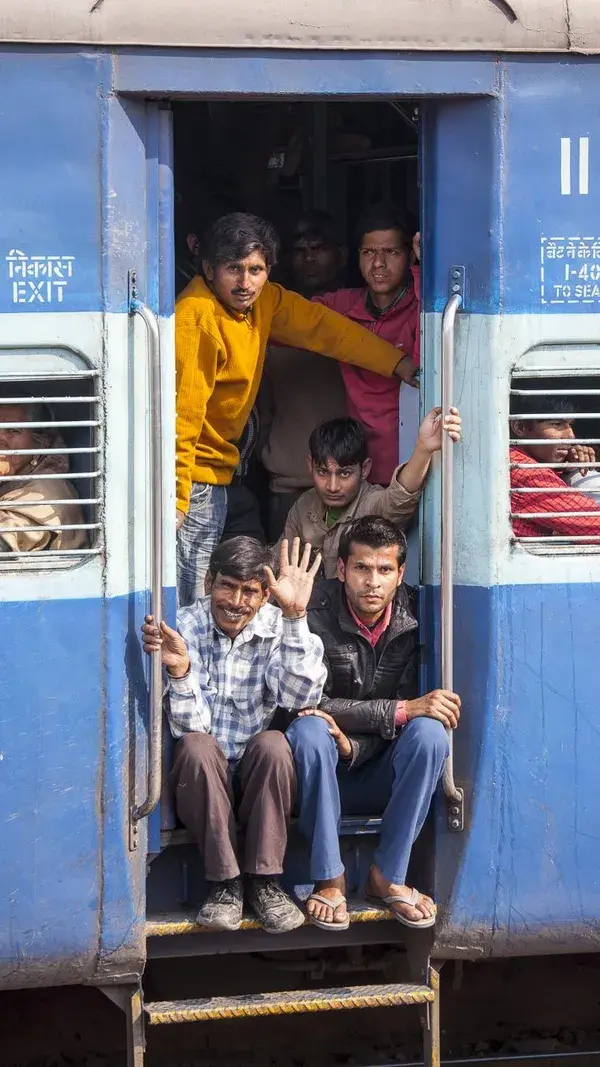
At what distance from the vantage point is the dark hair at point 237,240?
4.04 m

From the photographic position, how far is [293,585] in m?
3.78

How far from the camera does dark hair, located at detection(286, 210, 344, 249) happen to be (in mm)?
4762

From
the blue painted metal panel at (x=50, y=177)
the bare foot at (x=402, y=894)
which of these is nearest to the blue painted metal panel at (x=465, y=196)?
the blue painted metal panel at (x=50, y=177)

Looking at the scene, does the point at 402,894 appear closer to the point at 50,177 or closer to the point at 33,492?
the point at 33,492

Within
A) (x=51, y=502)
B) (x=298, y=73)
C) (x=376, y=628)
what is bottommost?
(x=376, y=628)

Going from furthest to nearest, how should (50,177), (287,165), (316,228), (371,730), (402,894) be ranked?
(287,165) → (316,228) → (371,730) → (402,894) → (50,177)

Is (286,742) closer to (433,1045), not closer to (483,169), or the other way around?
(433,1045)

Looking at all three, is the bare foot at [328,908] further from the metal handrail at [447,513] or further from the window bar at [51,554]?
the window bar at [51,554]

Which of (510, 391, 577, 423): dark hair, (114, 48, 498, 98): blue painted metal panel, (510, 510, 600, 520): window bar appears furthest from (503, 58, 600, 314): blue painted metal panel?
(510, 510, 600, 520): window bar

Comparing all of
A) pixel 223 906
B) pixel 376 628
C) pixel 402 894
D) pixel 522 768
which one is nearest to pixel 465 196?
pixel 376 628

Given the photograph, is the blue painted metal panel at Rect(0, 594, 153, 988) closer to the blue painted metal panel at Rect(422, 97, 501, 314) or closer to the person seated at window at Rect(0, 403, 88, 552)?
the person seated at window at Rect(0, 403, 88, 552)

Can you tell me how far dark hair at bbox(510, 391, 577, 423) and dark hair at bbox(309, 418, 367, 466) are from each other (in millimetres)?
522

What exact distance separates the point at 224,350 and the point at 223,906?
1.49 meters

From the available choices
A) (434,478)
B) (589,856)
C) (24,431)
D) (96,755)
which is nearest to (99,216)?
(24,431)
